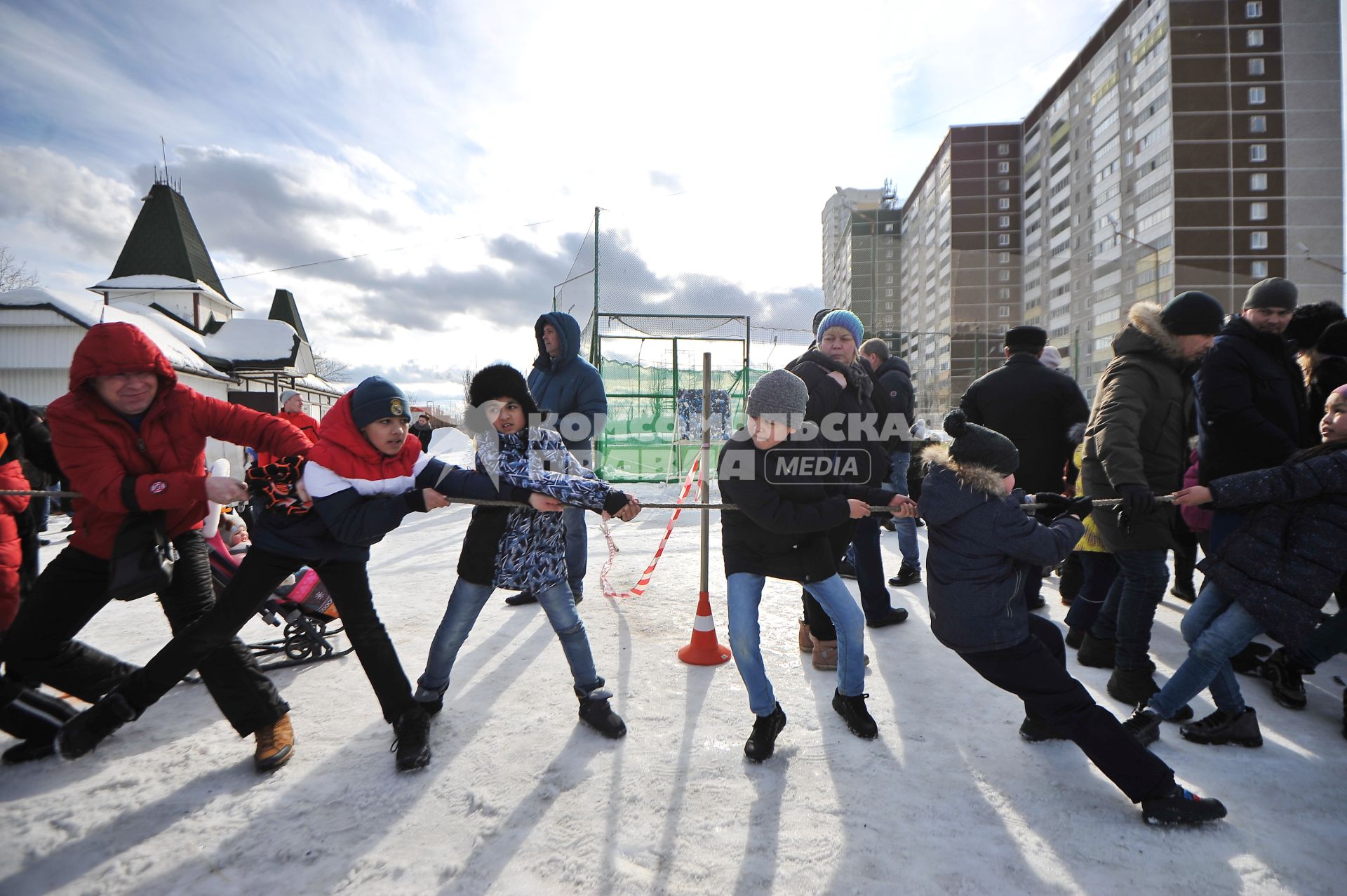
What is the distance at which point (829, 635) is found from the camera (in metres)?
3.68

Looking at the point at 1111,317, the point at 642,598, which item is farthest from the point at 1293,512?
→ the point at 1111,317

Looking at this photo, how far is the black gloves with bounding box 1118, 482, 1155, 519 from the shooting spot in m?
2.70

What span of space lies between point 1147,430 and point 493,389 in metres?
3.13

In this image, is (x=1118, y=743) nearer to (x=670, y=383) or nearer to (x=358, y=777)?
(x=358, y=777)

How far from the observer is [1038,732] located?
9.02 ft

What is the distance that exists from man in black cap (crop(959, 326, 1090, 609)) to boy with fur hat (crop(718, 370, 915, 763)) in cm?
134

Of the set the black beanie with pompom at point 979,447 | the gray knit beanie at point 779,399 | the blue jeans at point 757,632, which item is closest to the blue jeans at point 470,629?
the blue jeans at point 757,632

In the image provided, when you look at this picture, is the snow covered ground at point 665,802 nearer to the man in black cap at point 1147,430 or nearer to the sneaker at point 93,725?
the sneaker at point 93,725

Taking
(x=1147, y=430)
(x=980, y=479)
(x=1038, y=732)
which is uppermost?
(x=1147, y=430)

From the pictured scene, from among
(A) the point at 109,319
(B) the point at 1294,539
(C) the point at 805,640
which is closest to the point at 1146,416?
(B) the point at 1294,539

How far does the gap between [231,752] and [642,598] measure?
288 centimetres

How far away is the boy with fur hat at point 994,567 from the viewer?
2.29m

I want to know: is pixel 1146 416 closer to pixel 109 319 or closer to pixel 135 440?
pixel 135 440

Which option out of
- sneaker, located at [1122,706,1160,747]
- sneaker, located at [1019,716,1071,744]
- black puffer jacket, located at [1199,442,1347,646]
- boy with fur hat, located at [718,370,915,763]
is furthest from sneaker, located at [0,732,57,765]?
black puffer jacket, located at [1199,442,1347,646]
